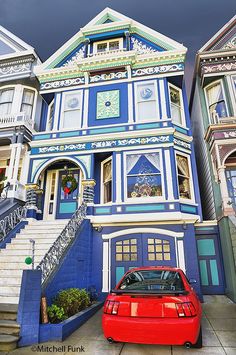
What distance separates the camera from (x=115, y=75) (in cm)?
1252

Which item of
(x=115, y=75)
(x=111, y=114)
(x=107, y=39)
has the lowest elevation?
(x=111, y=114)

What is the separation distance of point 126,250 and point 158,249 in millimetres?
1258

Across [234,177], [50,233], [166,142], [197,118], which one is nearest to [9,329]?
[50,233]

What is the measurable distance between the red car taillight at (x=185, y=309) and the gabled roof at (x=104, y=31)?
12.6 meters

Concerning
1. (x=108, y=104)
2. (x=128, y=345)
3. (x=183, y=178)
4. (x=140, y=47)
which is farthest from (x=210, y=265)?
(x=140, y=47)

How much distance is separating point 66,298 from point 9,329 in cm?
143

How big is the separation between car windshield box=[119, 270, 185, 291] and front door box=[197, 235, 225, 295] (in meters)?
5.05

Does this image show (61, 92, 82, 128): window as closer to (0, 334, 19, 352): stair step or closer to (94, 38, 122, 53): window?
(94, 38, 122, 53): window

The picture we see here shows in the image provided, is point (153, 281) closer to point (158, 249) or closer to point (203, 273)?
point (158, 249)

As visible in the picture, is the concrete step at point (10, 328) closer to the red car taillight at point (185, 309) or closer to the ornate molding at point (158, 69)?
the red car taillight at point (185, 309)

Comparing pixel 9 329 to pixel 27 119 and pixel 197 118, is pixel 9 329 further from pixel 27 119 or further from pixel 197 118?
pixel 197 118

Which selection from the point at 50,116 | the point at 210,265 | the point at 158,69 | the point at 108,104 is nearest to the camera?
the point at 210,265

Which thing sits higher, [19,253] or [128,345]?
[19,253]

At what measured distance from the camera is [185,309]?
3912 mm
